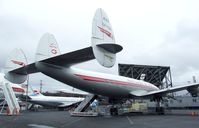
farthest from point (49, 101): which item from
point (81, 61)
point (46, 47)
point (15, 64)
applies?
point (81, 61)

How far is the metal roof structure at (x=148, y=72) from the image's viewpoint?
169ft

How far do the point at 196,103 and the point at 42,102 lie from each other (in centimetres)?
3499

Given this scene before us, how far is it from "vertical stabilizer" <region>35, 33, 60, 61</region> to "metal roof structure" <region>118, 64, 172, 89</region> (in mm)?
35894

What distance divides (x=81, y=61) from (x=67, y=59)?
2.98 ft

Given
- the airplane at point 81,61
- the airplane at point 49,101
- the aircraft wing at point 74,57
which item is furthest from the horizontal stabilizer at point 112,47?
the airplane at point 49,101

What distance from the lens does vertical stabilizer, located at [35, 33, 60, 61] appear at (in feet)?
48.0

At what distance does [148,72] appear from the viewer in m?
56.3

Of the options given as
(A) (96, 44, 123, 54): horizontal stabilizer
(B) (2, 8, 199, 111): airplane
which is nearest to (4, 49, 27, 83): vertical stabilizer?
(B) (2, 8, 199, 111): airplane

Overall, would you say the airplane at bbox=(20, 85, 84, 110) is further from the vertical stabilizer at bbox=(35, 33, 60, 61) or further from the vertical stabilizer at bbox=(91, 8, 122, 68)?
the vertical stabilizer at bbox=(91, 8, 122, 68)

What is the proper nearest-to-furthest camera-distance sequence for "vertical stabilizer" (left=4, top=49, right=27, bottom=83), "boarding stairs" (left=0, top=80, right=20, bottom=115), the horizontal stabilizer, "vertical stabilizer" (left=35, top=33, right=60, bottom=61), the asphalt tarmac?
the horizontal stabilizer < the asphalt tarmac < "vertical stabilizer" (left=35, top=33, right=60, bottom=61) < "vertical stabilizer" (left=4, top=49, right=27, bottom=83) < "boarding stairs" (left=0, top=80, right=20, bottom=115)

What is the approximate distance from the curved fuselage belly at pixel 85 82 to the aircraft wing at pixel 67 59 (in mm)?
684

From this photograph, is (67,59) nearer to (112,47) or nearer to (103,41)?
(103,41)

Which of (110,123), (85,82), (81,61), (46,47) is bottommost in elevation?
(110,123)

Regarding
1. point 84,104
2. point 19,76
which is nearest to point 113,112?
point 84,104
